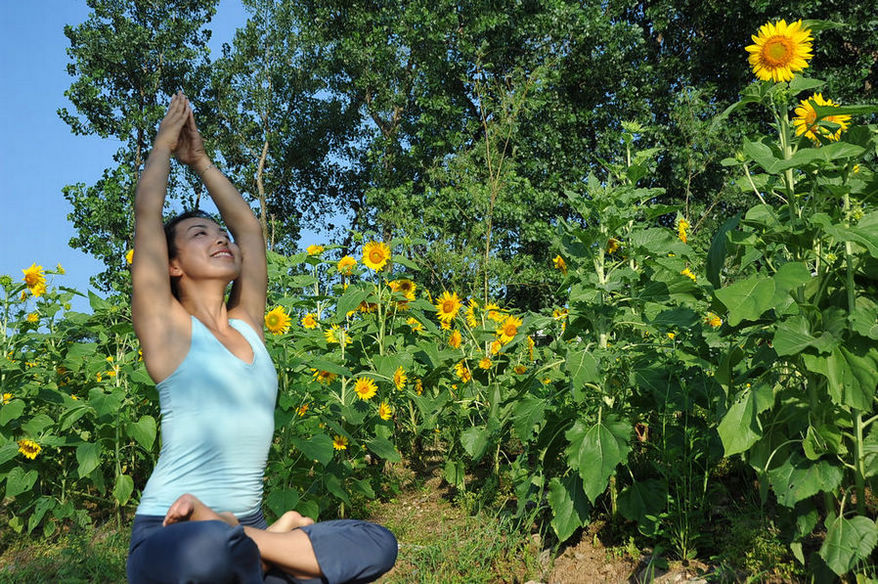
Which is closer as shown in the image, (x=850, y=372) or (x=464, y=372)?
(x=850, y=372)

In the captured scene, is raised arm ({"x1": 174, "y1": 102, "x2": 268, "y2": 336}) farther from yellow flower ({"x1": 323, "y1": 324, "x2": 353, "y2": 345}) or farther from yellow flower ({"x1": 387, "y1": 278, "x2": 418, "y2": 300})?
yellow flower ({"x1": 387, "y1": 278, "x2": 418, "y2": 300})

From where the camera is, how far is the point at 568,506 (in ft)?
9.47

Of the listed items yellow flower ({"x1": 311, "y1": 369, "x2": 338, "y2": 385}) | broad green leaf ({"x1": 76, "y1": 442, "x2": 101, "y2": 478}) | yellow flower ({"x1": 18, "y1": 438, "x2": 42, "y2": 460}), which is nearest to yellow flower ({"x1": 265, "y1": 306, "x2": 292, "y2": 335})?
yellow flower ({"x1": 311, "y1": 369, "x2": 338, "y2": 385})

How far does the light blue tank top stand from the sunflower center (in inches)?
75.2

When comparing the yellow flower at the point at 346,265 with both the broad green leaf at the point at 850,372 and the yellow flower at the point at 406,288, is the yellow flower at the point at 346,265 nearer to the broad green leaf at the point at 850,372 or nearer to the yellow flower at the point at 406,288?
the yellow flower at the point at 406,288

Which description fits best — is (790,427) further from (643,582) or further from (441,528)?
(441,528)

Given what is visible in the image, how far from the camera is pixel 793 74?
241 centimetres

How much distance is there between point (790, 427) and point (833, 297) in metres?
0.45

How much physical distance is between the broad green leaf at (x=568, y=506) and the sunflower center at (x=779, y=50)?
Answer: 5.54 feet

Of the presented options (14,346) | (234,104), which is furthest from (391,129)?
(14,346)

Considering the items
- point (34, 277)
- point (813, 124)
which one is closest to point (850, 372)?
point (813, 124)

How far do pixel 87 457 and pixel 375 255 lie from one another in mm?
1761

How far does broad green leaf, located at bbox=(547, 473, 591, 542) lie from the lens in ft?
9.36

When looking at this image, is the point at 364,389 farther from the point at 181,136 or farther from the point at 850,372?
the point at 850,372
